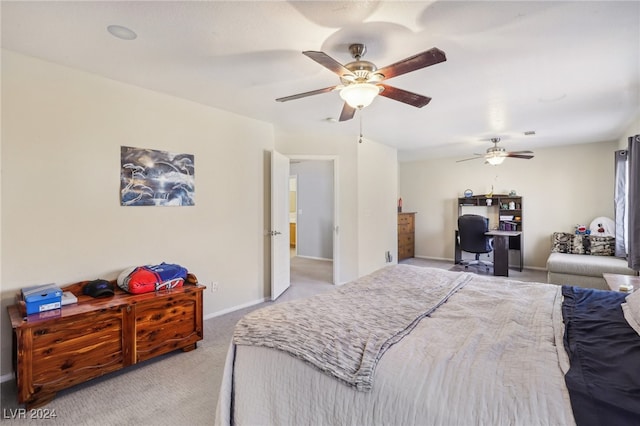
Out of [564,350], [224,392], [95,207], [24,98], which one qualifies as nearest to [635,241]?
[564,350]

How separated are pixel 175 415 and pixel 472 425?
5.88 ft

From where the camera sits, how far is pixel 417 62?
179 centimetres

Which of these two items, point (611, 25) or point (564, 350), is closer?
point (564, 350)

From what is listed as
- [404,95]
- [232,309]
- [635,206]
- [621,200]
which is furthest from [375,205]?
[621,200]

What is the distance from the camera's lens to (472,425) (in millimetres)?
1061

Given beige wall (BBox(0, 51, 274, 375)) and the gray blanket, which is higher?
beige wall (BBox(0, 51, 274, 375))

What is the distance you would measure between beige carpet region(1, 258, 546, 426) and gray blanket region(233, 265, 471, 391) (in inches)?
33.4

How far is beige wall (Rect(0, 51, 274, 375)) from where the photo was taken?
2346mm

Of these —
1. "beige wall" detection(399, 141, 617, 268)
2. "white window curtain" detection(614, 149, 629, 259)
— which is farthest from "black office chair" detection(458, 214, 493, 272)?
"white window curtain" detection(614, 149, 629, 259)

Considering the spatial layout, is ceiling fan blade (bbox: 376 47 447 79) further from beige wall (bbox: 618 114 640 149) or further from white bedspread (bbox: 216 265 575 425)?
beige wall (bbox: 618 114 640 149)

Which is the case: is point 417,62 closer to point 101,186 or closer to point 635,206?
point 101,186

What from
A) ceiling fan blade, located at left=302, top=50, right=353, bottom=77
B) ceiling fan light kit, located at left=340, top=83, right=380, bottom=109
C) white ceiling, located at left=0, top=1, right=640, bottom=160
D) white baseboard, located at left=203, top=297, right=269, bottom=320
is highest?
white ceiling, located at left=0, top=1, right=640, bottom=160

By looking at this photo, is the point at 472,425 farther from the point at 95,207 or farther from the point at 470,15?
the point at 95,207

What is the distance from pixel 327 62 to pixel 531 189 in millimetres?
5949
